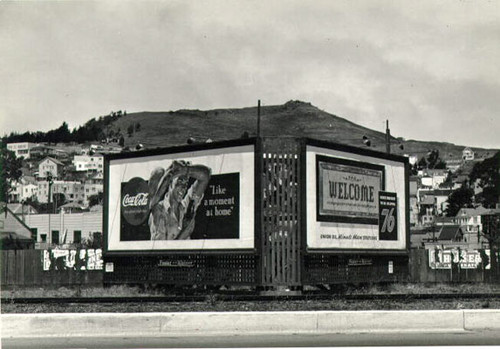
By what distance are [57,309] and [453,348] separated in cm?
1000

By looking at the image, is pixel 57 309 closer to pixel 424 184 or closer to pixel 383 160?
pixel 383 160

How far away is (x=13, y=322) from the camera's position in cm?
1191

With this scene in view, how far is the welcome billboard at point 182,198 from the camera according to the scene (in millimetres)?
22734

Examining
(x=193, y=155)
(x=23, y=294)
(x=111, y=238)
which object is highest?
(x=193, y=155)

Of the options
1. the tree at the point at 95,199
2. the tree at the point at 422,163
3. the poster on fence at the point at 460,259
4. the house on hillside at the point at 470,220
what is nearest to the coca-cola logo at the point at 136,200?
the poster on fence at the point at 460,259

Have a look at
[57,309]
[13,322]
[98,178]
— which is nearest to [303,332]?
[13,322]

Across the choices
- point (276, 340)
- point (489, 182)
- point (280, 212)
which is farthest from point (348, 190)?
point (489, 182)

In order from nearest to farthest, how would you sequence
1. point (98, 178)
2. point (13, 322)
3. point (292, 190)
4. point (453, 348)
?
point (453, 348)
point (13, 322)
point (292, 190)
point (98, 178)

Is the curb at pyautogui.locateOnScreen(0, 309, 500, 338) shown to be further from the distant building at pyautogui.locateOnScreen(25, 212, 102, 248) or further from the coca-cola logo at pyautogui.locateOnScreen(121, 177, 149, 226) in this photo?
the distant building at pyautogui.locateOnScreen(25, 212, 102, 248)

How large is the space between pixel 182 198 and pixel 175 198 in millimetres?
413

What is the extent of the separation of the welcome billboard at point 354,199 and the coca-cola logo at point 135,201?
20.2ft

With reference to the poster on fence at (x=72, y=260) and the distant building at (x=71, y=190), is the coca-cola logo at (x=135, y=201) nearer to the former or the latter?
the poster on fence at (x=72, y=260)

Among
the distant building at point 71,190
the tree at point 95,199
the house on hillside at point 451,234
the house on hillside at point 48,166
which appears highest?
the house on hillside at point 48,166

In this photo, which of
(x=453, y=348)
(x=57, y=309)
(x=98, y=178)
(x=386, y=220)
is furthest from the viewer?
(x=98, y=178)
